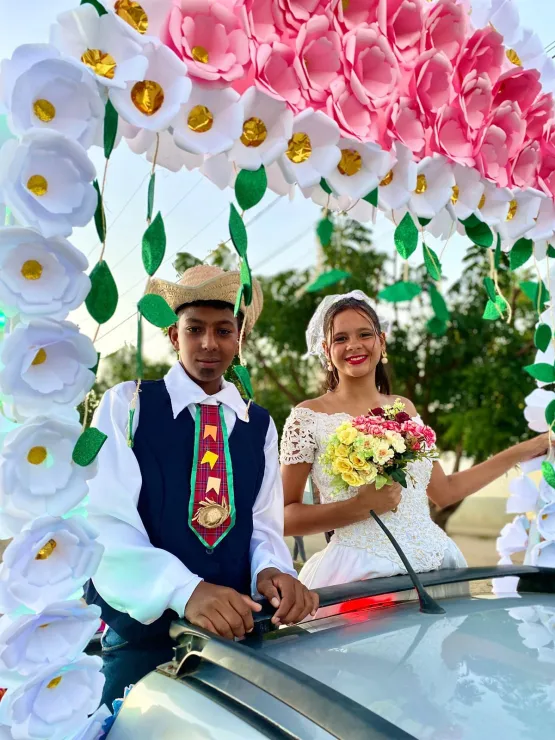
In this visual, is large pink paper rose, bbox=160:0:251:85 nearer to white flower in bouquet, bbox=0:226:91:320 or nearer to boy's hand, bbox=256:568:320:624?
white flower in bouquet, bbox=0:226:91:320

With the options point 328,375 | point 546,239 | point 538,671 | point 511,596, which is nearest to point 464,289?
point 328,375

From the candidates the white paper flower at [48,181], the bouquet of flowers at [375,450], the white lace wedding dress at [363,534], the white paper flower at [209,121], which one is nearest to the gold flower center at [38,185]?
the white paper flower at [48,181]

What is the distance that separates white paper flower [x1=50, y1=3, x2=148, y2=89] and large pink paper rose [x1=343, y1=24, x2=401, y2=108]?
0.63 meters

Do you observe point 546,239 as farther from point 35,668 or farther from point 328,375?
point 35,668

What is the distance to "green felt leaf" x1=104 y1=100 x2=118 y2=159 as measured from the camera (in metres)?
1.62

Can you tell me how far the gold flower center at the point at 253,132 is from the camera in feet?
5.96

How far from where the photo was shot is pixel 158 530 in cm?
226

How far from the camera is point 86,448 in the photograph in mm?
1609

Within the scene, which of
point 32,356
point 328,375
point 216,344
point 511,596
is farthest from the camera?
point 328,375

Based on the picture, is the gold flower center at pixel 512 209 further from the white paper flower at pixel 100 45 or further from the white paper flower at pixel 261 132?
the white paper flower at pixel 100 45

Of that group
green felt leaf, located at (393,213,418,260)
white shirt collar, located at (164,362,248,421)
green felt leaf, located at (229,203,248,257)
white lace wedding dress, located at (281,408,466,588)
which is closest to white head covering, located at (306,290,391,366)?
white lace wedding dress, located at (281,408,466,588)

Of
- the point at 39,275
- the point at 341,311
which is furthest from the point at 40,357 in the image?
the point at 341,311

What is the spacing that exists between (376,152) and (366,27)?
13.3 inches

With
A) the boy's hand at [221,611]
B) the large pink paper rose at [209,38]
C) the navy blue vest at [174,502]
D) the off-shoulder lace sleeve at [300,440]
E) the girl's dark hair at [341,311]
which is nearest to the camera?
the large pink paper rose at [209,38]
